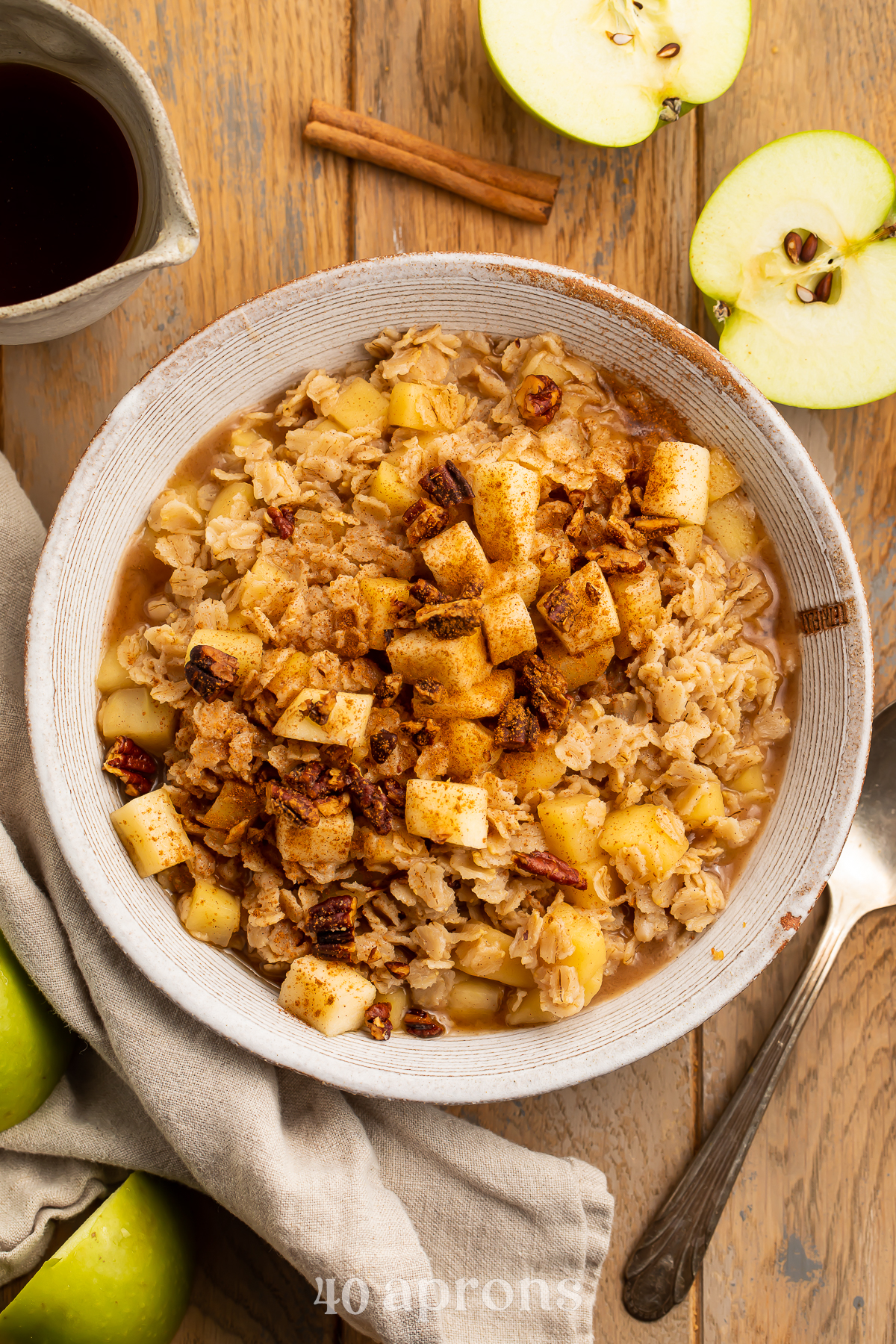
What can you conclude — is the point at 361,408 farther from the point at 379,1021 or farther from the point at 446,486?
the point at 379,1021

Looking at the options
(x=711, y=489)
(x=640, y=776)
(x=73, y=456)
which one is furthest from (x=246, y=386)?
(x=640, y=776)

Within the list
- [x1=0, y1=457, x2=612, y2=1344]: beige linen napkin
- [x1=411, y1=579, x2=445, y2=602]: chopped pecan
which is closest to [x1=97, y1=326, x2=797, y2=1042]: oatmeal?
[x1=411, y1=579, x2=445, y2=602]: chopped pecan

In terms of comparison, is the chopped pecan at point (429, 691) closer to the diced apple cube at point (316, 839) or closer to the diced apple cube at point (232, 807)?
the diced apple cube at point (316, 839)

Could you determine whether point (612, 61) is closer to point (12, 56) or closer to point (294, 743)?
point (12, 56)

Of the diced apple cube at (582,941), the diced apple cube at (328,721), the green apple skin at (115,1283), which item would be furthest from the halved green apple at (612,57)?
the green apple skin at (115,1283)

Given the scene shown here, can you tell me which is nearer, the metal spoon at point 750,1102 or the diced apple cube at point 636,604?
the diced apple cube at point 636,604

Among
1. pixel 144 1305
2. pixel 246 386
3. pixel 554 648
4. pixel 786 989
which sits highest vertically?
pixel 246 386
